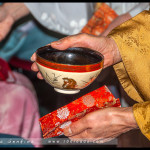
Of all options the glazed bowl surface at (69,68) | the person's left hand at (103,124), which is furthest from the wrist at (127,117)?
the glazed bowl surface at (69,68)

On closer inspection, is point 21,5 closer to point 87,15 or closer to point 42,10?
point 42,10

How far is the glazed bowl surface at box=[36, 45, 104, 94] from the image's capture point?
52cm

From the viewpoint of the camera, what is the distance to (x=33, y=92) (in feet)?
3.82

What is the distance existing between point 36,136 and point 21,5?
60cm

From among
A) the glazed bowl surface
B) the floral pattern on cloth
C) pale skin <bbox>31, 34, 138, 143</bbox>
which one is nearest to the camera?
the glazed bowl surface

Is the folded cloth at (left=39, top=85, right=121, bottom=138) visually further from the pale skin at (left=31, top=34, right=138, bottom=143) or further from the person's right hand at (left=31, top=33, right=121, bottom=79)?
the person's right hand at (left=31, top=33, right=121, bottom=79)

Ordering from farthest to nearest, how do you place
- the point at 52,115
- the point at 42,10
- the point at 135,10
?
the point at 42,10
the point at 135,10
the point at 52,115

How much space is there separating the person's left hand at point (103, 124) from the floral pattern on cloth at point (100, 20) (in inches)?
18.8

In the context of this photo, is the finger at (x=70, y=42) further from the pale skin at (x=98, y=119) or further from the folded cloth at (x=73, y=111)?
the folded cloth at (x=73, y=111)

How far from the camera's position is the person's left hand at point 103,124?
2.07ft

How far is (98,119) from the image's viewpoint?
2.09 feet

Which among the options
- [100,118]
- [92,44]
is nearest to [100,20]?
[92,44]

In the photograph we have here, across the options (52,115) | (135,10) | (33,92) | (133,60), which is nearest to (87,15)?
(135,10)

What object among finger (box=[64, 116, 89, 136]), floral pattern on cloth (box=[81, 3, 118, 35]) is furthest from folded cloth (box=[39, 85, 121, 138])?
floral pattern on cloth (box=[81, 3, 118, 35])
